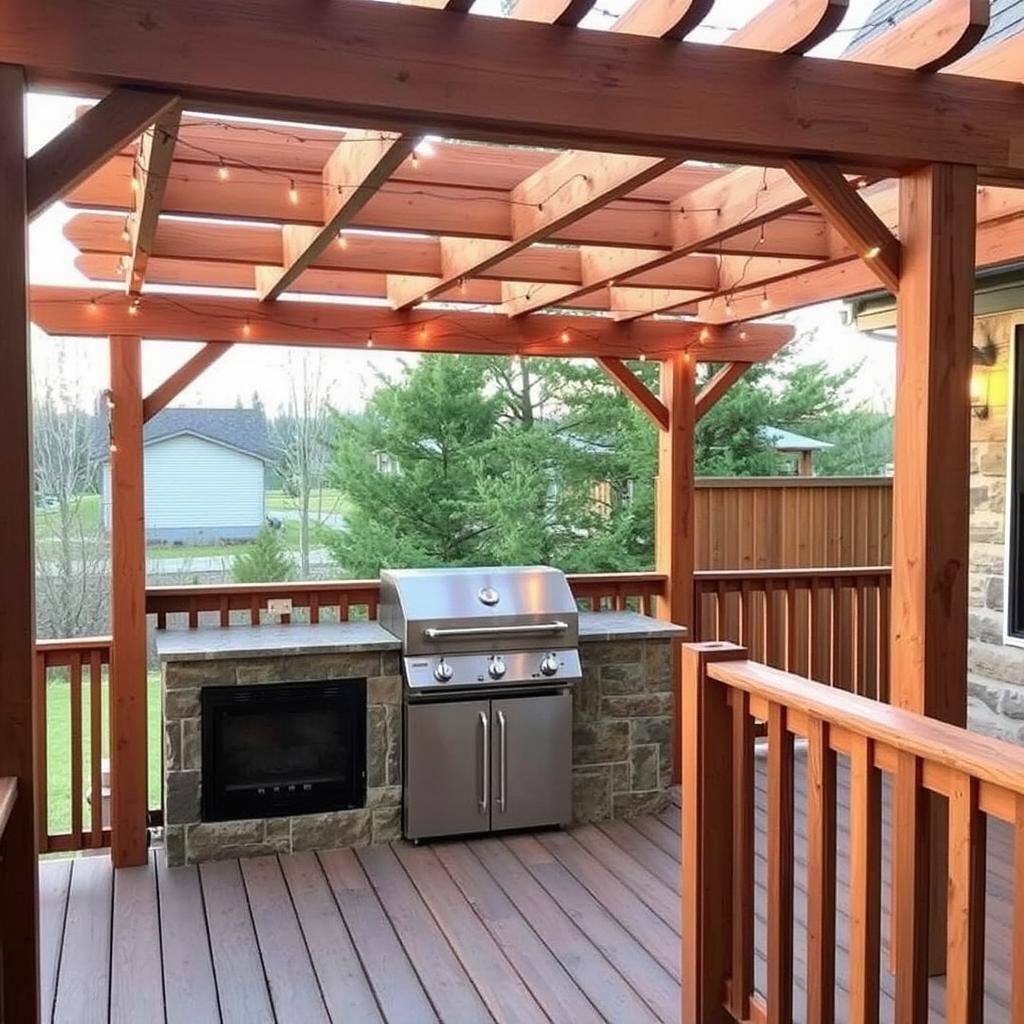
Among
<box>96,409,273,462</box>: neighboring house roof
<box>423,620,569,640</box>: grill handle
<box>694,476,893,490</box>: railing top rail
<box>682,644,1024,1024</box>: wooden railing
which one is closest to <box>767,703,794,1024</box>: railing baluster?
<box>682,644,1024,1024</box>: wooden railing

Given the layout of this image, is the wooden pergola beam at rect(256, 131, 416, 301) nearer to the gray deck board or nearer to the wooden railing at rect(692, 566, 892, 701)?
the gray deck board

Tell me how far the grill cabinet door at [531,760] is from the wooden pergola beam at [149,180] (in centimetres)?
230

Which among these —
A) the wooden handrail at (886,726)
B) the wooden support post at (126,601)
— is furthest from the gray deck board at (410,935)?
the wooden handrail at (886,726)

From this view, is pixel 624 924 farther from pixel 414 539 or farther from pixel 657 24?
pixel 414 539

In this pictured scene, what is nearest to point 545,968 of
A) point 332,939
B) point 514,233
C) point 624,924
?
point 624,924

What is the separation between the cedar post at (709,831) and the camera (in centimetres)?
250

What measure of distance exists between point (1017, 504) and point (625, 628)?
1921 mm

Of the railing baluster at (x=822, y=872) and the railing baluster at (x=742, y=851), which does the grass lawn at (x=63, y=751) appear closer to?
the railing baluster at (x=742, y=851)

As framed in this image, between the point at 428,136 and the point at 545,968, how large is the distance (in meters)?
2.47

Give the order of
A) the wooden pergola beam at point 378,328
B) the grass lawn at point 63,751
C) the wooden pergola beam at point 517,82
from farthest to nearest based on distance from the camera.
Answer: the grass lawn at point 63,751
the wooden pergola beam at point 378,328
the wooden pergola beam at point 517,82

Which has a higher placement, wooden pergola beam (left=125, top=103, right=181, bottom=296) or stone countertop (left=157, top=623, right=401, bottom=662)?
wooden pergola beam (left=125, top=103, right=181, bottom=296)

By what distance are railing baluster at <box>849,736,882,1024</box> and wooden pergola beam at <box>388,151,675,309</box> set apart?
149cm

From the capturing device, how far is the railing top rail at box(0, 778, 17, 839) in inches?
71.9

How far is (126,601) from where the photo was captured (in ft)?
13.9
